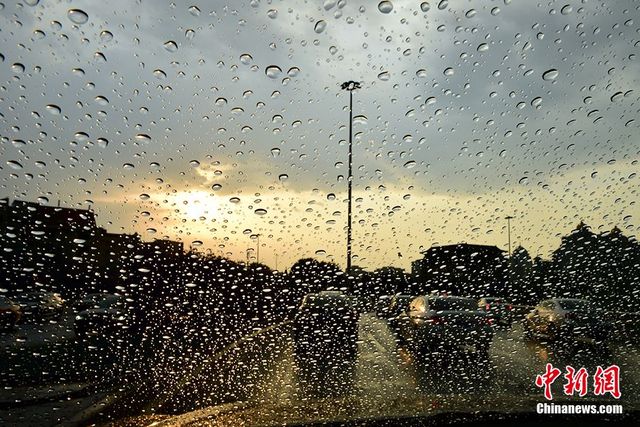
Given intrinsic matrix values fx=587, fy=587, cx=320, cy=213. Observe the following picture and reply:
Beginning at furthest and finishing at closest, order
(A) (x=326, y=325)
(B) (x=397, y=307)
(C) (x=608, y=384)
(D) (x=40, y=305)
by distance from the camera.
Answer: (A) (x=326, y=325) → (D) (x=40, y=305) → (B) (x=397, y=307) → (C) (x=608, y=384)

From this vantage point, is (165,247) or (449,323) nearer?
(165,247)

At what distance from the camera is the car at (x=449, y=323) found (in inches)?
329

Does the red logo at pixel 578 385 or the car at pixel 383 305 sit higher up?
the car at pixel 383 305

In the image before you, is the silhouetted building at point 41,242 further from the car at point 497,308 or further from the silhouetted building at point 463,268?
the car at point 497,308

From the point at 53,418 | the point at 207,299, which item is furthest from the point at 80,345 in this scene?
the point at 53,418

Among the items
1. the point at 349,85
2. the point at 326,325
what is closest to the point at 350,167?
the point at 349,85

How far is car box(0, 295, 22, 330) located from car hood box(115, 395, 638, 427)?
639 cm

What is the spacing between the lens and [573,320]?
7.96 metres

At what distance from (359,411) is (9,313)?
8.73m

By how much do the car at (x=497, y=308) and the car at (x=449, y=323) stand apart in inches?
3.2

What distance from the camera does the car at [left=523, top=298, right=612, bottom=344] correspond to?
7590mm

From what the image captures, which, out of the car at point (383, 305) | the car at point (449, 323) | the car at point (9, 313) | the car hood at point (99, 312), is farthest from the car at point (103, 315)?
the car at point (449, 323)

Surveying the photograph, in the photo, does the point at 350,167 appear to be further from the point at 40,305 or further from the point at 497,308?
the point at 40,305

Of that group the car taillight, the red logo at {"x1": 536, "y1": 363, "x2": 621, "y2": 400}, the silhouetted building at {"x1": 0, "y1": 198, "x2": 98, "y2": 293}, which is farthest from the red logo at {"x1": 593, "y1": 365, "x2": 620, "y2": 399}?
the silhouetted building at {"x1": 0, "y1": 198, "x2": 98, "y2": 293}
